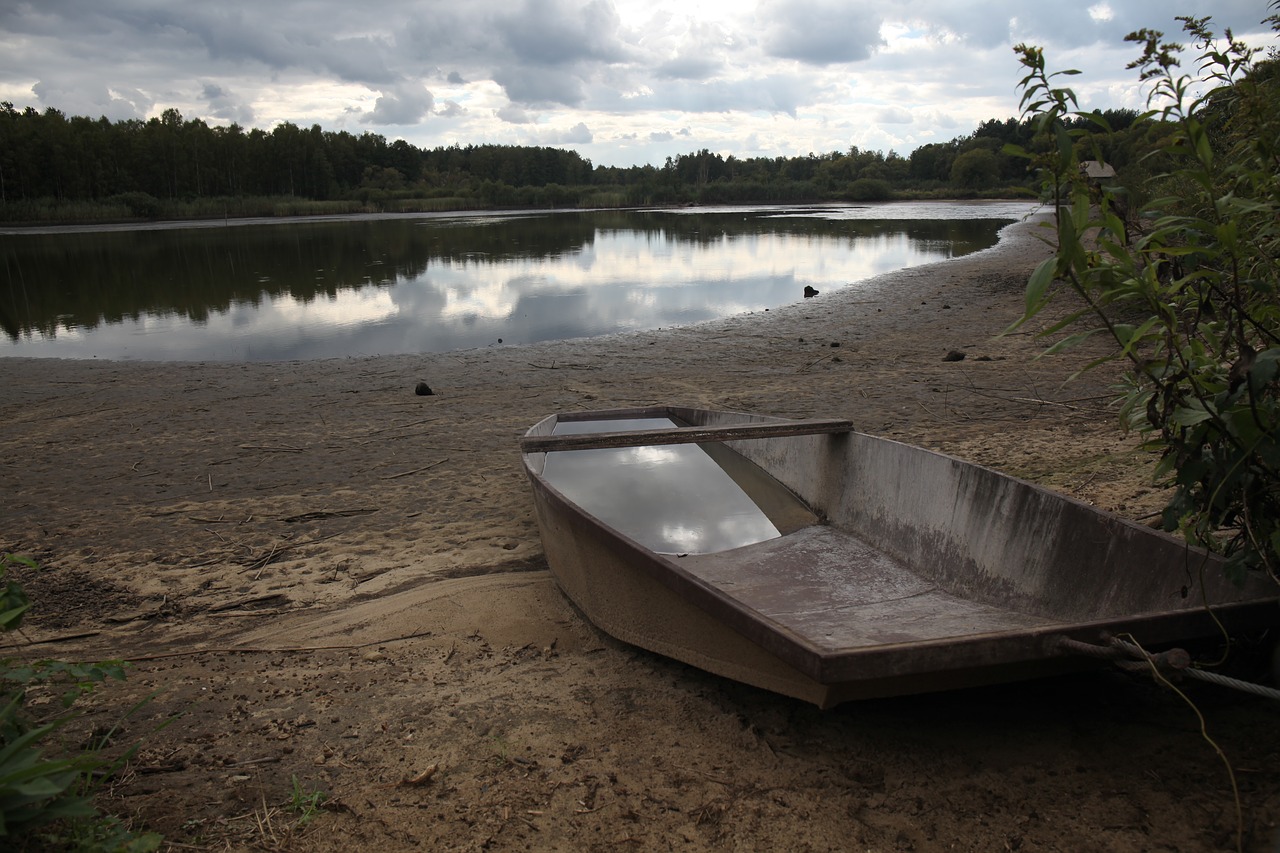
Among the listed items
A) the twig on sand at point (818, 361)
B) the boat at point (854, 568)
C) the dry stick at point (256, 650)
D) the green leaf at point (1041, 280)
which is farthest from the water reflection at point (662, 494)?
the twig on sand at point (818, 361)

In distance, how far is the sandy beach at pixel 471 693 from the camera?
220 centimetres

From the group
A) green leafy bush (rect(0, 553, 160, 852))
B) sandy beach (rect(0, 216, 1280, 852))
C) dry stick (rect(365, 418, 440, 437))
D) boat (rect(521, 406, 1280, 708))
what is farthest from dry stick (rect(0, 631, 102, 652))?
dry stick (rect(365, 418, 440, 437))

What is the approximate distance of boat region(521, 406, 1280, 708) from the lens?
7.11 ft

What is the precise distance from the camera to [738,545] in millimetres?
4316

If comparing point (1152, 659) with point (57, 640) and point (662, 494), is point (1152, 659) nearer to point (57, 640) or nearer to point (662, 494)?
point (662, 494)

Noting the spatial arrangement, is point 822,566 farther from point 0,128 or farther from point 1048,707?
point 0,128

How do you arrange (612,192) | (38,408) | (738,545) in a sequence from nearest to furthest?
(738,545) < (38,408) < (612,192)

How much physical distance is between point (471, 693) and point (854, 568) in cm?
180

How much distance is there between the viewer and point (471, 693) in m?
2.97

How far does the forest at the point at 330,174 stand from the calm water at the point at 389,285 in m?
12.8

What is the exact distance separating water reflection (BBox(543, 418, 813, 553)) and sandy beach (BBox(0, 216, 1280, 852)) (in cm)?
45

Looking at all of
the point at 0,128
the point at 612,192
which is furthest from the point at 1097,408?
the point at 612,192

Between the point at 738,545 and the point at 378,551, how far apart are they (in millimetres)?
1922

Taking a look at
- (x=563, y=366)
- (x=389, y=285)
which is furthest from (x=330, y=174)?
(x=563, y=366)
